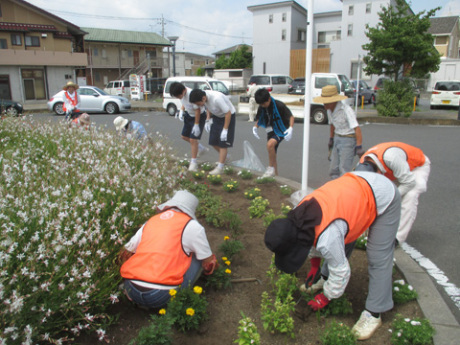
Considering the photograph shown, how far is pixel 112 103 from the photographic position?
20.4 m

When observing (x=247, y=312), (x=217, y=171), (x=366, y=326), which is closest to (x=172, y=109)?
(x=217, y=171)

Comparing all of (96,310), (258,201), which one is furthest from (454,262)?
(96,310)

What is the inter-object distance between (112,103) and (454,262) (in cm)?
1930

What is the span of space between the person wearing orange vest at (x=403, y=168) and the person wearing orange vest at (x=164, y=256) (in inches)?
68.7

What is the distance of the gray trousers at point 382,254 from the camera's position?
249 centimetres

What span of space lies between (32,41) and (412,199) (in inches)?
1326

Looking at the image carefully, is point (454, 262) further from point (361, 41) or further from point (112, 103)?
point (361, 41)

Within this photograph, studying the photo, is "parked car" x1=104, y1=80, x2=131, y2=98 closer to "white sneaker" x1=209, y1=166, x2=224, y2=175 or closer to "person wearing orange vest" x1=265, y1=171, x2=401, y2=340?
"white sneaker" x1=209, y1=166, x2=224, y2=175

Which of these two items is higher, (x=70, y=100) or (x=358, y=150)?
(x=70, y=100)

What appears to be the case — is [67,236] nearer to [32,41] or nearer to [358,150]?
[358,150]

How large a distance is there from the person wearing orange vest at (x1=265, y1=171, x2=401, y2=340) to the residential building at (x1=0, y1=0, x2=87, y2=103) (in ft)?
106

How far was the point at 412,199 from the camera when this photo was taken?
3729 millimetres

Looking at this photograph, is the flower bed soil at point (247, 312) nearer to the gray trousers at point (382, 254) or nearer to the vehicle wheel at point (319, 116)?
the gray trousers at point (382, 254)

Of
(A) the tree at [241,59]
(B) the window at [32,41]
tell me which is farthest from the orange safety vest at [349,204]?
(A) the tree at [241,59]
